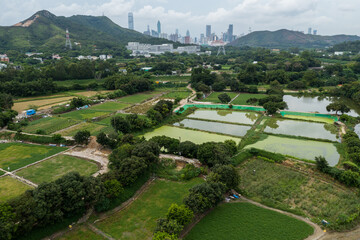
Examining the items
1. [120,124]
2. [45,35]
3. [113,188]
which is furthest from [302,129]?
[45,35]

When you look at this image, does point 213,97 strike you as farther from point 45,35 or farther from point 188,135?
point 45,35

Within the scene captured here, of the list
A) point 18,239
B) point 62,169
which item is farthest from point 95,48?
point 18,239

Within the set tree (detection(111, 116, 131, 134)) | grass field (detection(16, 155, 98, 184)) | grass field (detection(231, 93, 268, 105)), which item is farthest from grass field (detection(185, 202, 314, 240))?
grass field (detection(231, 93, 268, 105))

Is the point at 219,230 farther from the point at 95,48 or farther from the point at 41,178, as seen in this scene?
the point at 95,48

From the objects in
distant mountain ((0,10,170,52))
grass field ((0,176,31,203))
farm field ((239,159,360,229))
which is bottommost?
farm field ((239,159,360,229))

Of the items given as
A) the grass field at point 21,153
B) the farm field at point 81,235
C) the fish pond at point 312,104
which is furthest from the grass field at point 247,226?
the fish pond at point 312,104

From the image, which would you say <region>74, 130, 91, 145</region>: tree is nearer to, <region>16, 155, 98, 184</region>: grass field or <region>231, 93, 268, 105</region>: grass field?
<region>16, 155, 98, 184</region>: grass field
